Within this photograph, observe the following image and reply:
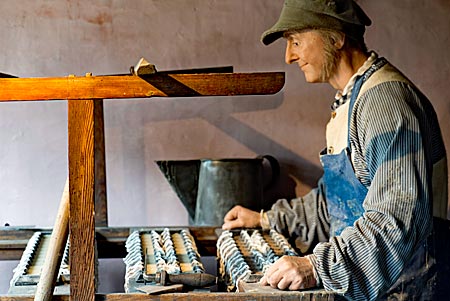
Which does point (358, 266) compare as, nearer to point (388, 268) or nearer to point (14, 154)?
point (388, 268)

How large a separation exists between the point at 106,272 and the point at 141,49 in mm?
947

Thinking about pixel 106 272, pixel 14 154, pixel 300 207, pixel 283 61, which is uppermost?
pixel 283 61

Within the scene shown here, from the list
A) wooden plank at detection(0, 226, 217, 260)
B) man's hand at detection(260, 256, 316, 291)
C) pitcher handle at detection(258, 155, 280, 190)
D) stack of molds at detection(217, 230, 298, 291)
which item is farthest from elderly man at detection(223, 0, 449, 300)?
pitcher handle at detection(258, 155, 280, 190)

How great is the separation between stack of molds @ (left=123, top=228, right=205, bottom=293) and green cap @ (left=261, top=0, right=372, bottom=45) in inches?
27.7

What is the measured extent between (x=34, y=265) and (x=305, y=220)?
0.92 m

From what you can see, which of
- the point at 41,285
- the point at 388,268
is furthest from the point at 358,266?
the point at 41,285

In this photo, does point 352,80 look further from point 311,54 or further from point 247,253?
point 247,253

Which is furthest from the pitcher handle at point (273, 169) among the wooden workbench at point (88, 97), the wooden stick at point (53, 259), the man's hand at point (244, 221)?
the wooden workbench at point (88, 97)

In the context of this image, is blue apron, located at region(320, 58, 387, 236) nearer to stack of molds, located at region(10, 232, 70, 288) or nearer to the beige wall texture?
stack of molds, located at region(10, 232, 70, 288)

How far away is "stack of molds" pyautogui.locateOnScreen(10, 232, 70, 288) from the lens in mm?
1867

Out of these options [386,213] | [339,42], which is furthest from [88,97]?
[339,42]

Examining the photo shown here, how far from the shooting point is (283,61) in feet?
10.7

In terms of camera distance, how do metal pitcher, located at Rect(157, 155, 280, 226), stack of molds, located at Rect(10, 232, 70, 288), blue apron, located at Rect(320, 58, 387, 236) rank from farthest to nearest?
metal pitcher, located at Rect(157, 155, 280, 226) < blue apron, located at Rect(320, 58, 387, 236) < stack of molds, located at Rect(10, 232, 70, 288)

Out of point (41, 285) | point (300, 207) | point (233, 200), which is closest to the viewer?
point (41, 285)
